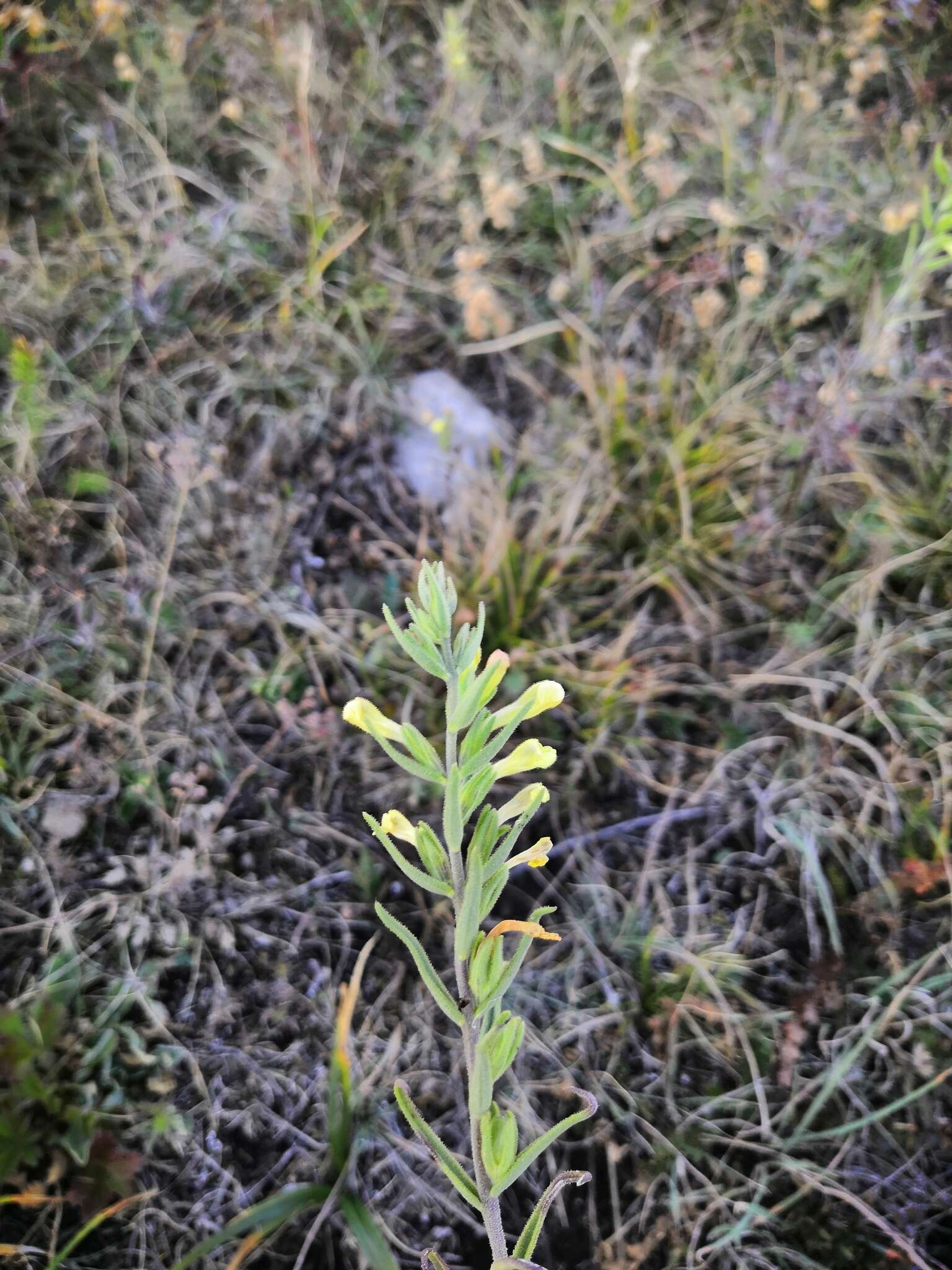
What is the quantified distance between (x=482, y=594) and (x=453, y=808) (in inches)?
49.3

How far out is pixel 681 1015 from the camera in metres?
1.77

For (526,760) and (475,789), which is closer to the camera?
(475,789)

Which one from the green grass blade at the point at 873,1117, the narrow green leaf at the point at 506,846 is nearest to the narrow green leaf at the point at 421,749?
the narrow green leaf at the point at 506,846

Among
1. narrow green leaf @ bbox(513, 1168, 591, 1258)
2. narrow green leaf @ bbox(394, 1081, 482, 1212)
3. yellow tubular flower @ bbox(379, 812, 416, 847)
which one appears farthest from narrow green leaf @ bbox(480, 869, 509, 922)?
narrow green leaf @ bbox(513, 1168, 591, 1258)

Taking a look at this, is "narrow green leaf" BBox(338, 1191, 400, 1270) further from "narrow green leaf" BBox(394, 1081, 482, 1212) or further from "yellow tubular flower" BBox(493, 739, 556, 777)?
"yellow tubular flower" BBox(493, 739, 556, 777)

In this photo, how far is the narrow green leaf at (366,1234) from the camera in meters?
1.30

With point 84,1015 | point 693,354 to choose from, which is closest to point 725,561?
point 693,354

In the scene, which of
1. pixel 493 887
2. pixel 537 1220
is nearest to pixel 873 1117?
pixel 537 1220

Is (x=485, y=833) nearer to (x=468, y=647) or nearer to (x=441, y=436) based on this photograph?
(x=468, y=647)

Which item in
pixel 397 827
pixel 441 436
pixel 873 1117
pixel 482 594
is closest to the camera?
pixel 397 827

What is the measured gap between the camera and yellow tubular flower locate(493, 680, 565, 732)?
1014mm

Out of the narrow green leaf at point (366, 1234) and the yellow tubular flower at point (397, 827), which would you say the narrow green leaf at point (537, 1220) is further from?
the yellow tubular flower at point (397, 827)

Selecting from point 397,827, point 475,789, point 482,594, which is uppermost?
point 475,789

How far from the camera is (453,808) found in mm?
964
